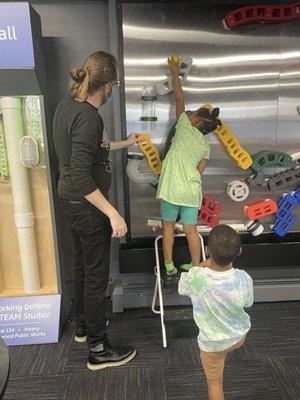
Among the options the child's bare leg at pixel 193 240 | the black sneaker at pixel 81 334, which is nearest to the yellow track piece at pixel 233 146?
the child's bare leg at pixel 193 240

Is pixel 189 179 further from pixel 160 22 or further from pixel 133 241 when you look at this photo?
pixel 160 22

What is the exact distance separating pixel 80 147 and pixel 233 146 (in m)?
1.20

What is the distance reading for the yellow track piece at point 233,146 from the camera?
243cm

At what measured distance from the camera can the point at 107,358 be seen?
206cm

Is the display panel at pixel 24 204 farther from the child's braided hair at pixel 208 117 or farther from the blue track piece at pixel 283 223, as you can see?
the blue track piece at pixel 283 223

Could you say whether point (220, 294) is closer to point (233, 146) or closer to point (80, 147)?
point (80, 147)

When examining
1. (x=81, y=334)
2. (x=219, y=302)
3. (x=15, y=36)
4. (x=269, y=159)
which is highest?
(x=15, y=36)

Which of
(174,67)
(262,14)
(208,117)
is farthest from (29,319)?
(262,14)

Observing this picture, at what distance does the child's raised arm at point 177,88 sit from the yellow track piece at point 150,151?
0.25 metres

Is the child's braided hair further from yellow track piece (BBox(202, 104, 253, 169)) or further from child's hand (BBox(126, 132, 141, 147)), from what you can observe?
child's hand (BBox(126, 132, 141, 147))

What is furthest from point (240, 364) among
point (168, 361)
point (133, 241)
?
point (133, 241)

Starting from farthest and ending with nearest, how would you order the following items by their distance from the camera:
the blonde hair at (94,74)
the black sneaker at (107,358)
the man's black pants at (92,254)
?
the black sneaker at (107,358), the man's black pants at (92,254), the blonde hair at (94,74)

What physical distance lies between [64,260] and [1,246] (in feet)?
1.48

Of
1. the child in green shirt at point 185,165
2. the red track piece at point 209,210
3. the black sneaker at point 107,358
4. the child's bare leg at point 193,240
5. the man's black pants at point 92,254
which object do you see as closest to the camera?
the man's black pants at point 92,254
